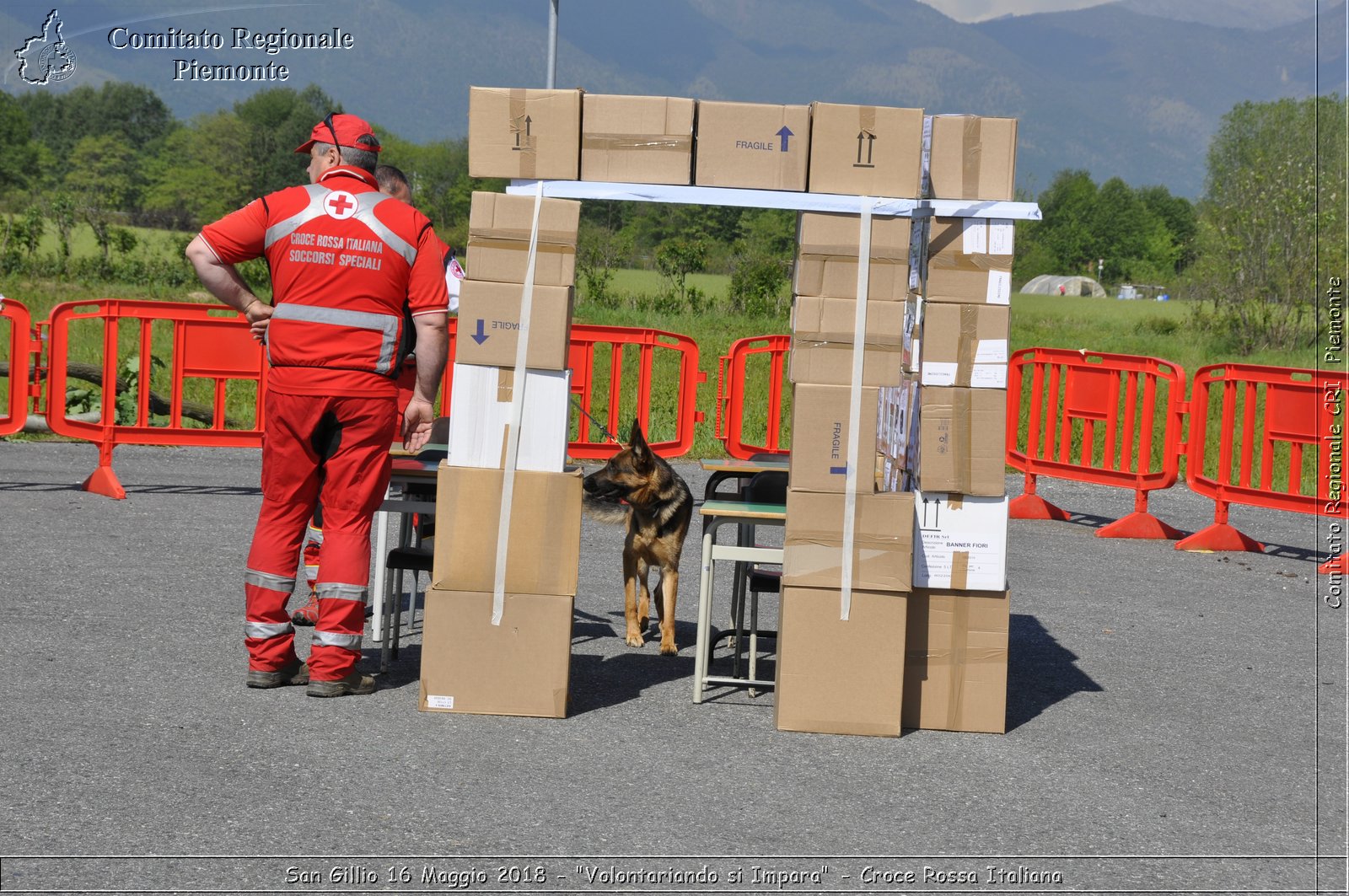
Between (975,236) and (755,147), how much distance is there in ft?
3.18

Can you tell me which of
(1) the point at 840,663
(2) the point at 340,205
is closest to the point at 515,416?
(2) the point at 340,205

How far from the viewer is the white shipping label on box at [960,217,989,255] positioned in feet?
18.4

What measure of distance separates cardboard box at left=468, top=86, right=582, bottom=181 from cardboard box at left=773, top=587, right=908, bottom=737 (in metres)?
2.02

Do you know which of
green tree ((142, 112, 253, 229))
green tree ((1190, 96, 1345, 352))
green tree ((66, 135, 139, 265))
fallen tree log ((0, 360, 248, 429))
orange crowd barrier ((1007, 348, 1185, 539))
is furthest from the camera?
green tree ((142, 112, 253, 229))

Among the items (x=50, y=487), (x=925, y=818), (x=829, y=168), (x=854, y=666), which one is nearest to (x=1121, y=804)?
(x=925, y=818)

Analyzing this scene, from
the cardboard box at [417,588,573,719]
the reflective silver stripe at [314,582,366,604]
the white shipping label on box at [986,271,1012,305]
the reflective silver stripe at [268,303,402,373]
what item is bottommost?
the cardboard box at [417,588,573,719]

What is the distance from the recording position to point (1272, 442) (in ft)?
35.3

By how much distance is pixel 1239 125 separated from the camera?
10106 centimetres

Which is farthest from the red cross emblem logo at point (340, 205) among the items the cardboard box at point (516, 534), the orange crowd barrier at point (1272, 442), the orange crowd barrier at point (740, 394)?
the orange crowd barrier at point (1272, 442)

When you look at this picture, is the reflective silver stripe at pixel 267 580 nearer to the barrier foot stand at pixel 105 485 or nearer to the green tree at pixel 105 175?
the barrier foot stand at pixel 105 485

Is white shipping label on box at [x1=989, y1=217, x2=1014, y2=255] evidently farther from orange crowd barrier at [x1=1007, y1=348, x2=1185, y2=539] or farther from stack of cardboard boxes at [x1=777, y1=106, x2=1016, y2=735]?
orange crowd barrier at [x1=1007, y1=348, x2=1185, y2=539]

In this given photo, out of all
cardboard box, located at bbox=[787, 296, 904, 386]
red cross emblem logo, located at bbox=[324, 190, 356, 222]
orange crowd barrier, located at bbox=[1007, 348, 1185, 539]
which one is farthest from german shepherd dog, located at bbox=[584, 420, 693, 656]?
orange crowd barrier, located at bbox=[1007, 348, 1185, 539]

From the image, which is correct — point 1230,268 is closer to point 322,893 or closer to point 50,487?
point 50,487

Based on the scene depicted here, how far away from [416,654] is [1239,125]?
349 feet
